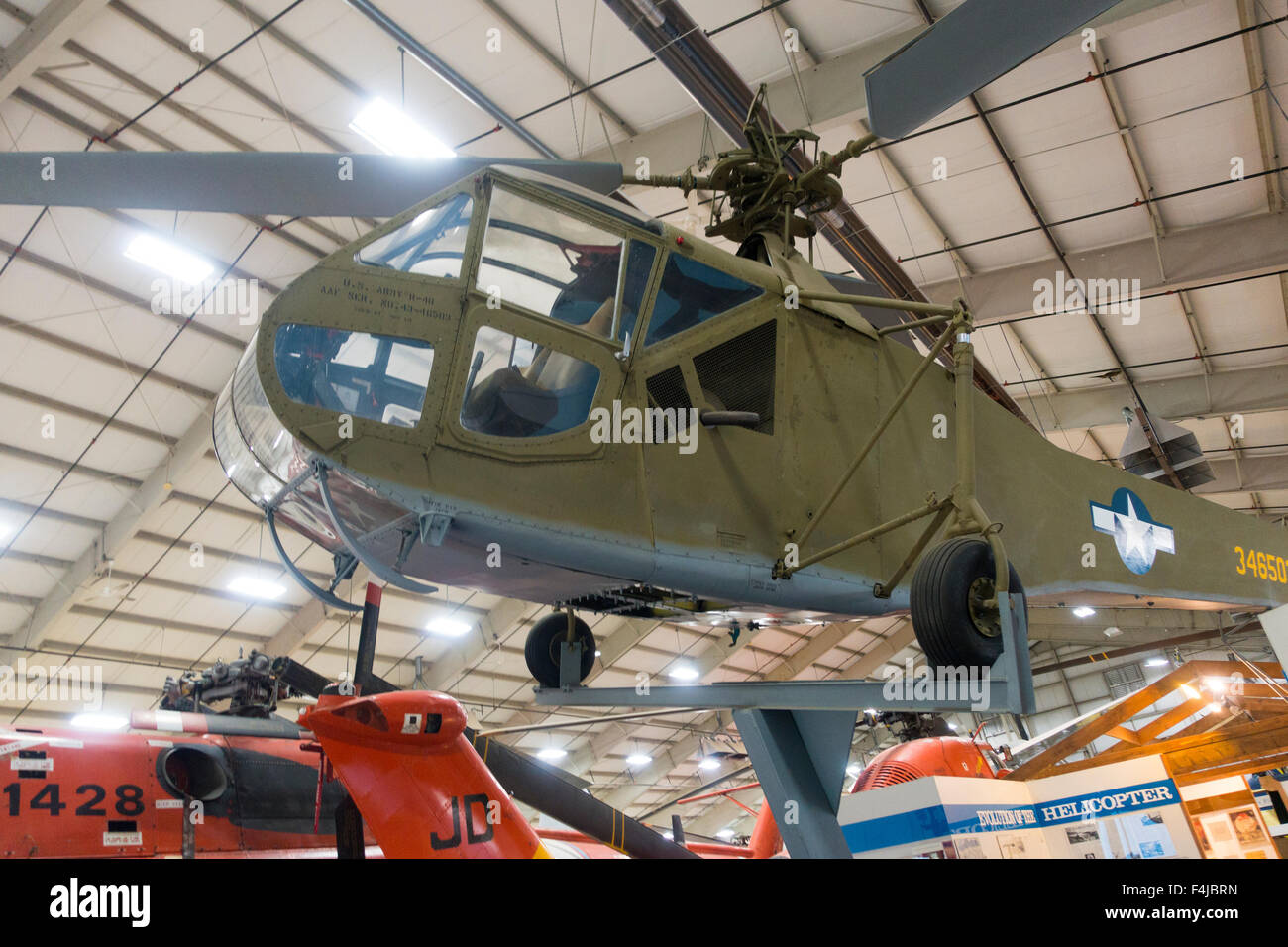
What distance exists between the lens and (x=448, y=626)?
21984 mm

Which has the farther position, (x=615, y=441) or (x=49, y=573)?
(x=49, y=573)

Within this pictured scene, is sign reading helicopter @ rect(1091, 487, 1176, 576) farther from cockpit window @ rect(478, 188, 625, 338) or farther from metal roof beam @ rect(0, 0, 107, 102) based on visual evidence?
metal roof beam @ rect(0, 0, 107, 102)

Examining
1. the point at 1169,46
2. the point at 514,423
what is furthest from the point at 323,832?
the point at 1169,46

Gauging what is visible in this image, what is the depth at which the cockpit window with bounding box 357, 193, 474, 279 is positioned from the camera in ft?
11.8

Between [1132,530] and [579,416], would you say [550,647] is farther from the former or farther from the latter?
[1132,530]

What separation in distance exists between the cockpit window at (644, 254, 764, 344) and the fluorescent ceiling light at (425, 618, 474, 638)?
18729 mm

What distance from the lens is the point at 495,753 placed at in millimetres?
7184

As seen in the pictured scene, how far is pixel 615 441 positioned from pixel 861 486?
1549 millimetres

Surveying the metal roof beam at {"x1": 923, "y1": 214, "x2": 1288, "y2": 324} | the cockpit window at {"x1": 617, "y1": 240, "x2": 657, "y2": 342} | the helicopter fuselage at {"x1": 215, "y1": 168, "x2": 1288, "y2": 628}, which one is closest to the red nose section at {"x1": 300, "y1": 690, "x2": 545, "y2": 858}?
the helicopter fuselage at {"x1": 215, "y1": 168, "x2": 1288, "y2": 628}

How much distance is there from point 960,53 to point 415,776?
17.8ft

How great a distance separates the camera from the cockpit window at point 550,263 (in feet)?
12.1

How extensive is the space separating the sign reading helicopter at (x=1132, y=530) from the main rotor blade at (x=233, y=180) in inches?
166

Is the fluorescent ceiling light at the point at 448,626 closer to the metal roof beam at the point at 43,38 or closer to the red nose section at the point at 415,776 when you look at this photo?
the metal roof beam at the point at 43,38
